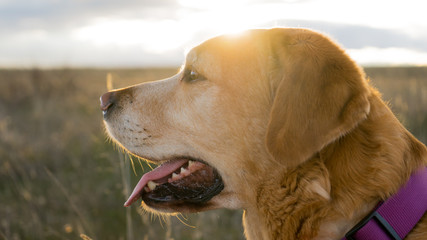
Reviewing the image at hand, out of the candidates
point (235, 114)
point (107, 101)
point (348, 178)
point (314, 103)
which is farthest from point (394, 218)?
point (107, 101)

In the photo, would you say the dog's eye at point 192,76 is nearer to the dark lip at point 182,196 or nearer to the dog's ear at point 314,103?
the dark lip at point 182,196

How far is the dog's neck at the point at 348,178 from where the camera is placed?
6.41 feet

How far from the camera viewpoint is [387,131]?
2033 mm

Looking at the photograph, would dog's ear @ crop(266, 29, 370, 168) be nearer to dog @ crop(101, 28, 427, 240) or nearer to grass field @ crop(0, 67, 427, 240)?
dog @ crop(101, 28, 427, 240)

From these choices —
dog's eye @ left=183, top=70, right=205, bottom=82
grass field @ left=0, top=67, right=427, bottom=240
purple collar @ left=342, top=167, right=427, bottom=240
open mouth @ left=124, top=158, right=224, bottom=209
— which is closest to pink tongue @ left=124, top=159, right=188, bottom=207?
open mouth @ left=124, top=158, right=224, bottom=209

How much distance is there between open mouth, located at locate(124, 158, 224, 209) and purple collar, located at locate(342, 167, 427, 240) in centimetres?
86

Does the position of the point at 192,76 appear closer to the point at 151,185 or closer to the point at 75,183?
the point at 151,185

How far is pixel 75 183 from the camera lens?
20.5 ft

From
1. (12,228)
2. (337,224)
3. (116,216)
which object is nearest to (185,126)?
(337,224)

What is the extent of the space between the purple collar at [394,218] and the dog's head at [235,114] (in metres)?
0.39

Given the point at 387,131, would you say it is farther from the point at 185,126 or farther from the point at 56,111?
the point at 56,111

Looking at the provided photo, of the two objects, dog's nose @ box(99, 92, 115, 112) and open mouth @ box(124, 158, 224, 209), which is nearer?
open mouth @ box(124, 158, 224, 209)

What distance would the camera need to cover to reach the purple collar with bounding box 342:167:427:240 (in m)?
1.87

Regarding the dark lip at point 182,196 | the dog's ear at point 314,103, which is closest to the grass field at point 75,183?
the dark lip at point 182,196
